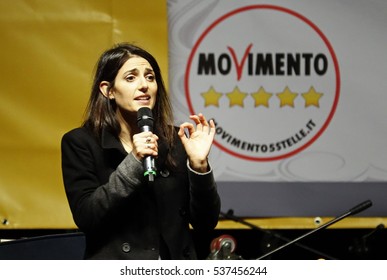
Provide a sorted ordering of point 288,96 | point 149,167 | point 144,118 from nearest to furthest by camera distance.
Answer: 1. point 149,167
2. point 144,118
3. point 288,96

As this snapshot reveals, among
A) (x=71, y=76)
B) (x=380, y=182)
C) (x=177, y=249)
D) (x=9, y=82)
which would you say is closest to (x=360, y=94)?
(x=380, y=182)

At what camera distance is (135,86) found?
2.72m

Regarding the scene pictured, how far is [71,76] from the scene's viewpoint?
4531 mm

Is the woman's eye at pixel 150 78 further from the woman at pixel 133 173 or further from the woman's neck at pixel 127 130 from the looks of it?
the woman's neck at pixel 127 130

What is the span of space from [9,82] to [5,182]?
1.81 ft

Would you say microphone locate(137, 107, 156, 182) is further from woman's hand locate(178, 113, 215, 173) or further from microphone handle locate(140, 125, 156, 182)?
woman's hand locate(178, 113, 215, 173)

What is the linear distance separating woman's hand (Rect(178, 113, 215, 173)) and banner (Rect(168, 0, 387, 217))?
A: 1.79 m

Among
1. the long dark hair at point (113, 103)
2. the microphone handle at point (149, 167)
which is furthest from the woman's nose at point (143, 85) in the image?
the microphone handle at point (149, 167)

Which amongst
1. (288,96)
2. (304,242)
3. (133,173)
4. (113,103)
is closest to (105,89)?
(113,103)

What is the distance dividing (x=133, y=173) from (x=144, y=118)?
0.18m

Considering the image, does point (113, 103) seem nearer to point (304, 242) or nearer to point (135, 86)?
point (135, 86)

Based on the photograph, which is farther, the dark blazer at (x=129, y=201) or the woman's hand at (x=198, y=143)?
the woman's hand at (x=198, y=143)

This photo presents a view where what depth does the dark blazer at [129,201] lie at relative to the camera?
257 cm
